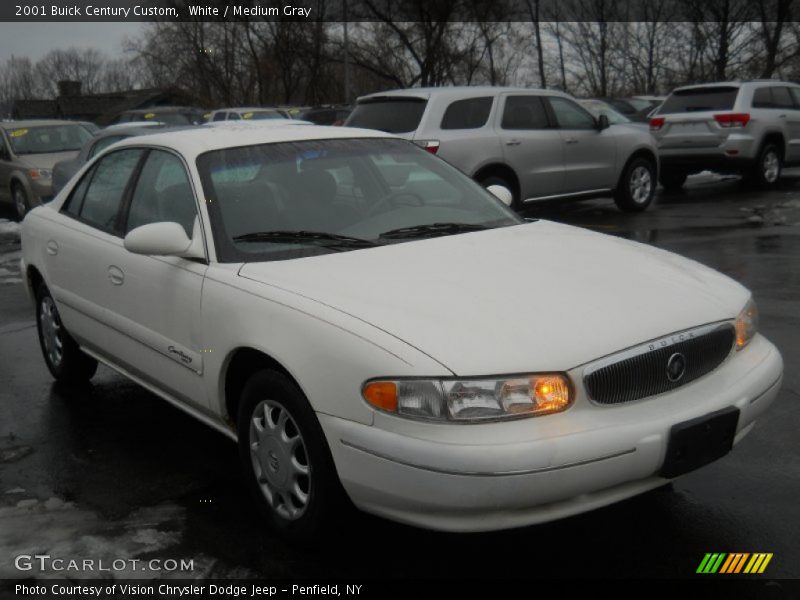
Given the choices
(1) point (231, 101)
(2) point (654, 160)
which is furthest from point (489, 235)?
(1) point (231, 101)

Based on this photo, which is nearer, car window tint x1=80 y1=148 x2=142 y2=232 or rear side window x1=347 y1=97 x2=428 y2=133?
car window tint x1=80 y1=148 x2=142 y2=232

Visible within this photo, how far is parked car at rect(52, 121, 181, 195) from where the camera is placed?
1236 cm

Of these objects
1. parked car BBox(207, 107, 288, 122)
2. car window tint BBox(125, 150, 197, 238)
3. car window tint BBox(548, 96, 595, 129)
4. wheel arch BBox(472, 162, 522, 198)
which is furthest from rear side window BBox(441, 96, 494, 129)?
parked car BBox(207, 107, 288, 122)

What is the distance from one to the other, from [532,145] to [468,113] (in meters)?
0.96

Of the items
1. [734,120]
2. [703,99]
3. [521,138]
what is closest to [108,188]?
[521,138]

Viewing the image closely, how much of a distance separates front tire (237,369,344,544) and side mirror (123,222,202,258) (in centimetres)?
69

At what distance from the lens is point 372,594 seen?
3.21m

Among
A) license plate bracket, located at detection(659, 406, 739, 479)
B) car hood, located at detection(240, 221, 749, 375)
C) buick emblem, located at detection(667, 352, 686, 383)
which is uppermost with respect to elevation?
car hood, located at detection(240, 221, 749, 375)

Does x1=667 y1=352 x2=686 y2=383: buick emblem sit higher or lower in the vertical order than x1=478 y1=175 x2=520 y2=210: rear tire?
higher

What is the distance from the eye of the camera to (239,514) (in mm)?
3854

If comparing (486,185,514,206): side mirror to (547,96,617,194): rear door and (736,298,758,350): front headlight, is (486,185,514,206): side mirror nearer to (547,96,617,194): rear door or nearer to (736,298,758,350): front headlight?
(736,298,758,350): front headlight

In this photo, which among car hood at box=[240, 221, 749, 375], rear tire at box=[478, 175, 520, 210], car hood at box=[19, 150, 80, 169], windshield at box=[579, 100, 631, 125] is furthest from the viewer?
windshield at box=[579, 100, 631, 125]

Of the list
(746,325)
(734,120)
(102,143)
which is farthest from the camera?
(734,120)

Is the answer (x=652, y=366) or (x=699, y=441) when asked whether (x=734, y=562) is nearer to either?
(x=699, y=441)
